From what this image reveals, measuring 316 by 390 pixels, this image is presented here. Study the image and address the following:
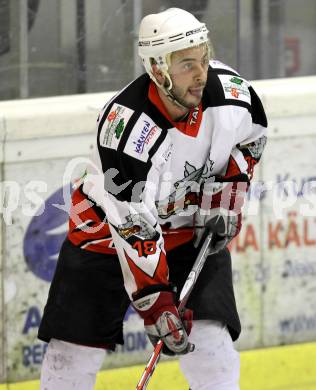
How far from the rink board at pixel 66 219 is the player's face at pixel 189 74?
3.20 ft

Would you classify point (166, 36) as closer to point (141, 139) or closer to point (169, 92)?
point (169, 92)

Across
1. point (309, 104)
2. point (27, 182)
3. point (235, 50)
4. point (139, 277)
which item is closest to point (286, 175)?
point (309, 104)

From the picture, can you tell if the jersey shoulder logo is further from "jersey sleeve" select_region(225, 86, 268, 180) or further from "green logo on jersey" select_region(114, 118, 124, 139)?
"jersey sleeve" select_region(225, 86, 268, 180)

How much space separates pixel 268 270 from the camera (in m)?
5.53

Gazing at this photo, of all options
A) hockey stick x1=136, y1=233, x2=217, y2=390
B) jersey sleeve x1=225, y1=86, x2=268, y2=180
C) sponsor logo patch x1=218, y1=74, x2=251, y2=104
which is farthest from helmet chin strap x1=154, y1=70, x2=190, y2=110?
hockey stick x1=136, y1=233, x2=217, y2=390

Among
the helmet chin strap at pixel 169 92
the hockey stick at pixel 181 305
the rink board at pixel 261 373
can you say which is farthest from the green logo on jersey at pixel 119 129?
the rink board at pixel 261 373

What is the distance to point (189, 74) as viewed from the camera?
418cm

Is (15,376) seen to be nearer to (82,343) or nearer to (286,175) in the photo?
(82,343)

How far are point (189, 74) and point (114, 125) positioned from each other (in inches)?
10.0

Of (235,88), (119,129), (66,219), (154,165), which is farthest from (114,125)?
(66,219)

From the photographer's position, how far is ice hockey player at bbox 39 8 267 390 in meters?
4.20

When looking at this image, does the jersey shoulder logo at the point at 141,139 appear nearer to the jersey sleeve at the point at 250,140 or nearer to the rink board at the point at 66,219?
the jersey sleeve at the point at 250,140

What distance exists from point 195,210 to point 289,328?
3.96ft

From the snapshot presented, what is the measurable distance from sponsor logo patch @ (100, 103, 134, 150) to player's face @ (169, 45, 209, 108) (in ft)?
0.50
